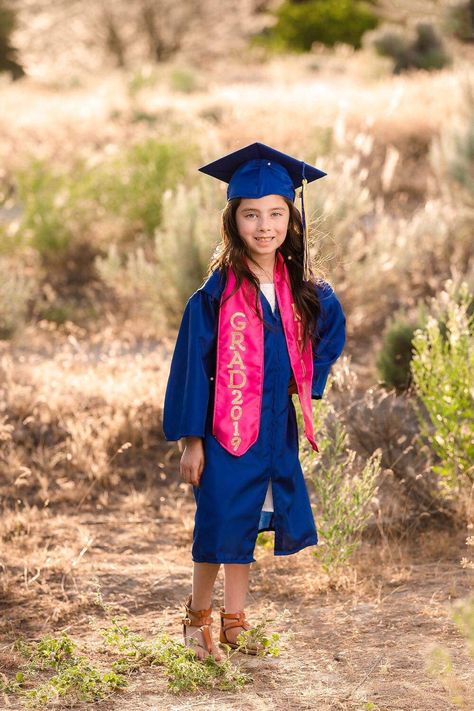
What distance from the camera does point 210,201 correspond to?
7.38 metres

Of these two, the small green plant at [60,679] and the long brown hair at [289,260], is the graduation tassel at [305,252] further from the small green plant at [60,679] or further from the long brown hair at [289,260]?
the small green plant at [60,679]

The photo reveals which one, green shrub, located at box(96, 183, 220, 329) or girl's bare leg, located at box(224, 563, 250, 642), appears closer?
girl's bare leg, located at box(224, 563, 250, 642)

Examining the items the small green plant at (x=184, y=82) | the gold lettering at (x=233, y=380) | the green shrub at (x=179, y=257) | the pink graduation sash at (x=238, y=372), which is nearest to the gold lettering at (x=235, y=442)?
the pink graduation sash at (x=238, y=372)

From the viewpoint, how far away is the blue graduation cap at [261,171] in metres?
3.30

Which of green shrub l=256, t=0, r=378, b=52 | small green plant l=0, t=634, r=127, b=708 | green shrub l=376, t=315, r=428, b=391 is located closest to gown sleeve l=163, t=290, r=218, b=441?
small green plant l=0, t=634, r=127, b=708

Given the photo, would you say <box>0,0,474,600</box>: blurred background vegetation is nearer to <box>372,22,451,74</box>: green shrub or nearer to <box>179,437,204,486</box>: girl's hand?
<box>372,22,451,74</box>: green shrub

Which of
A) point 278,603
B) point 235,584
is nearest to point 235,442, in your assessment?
point 235,584

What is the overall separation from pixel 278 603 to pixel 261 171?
162 cm

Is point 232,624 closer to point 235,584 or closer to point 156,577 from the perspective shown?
point 235,584

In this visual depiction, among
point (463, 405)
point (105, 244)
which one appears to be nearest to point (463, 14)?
point (105, 244)

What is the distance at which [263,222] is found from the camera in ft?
10.8

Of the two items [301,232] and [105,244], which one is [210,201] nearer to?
[105,244]

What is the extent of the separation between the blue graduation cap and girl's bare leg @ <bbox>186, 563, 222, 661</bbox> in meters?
0.96

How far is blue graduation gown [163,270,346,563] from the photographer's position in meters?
3.24
